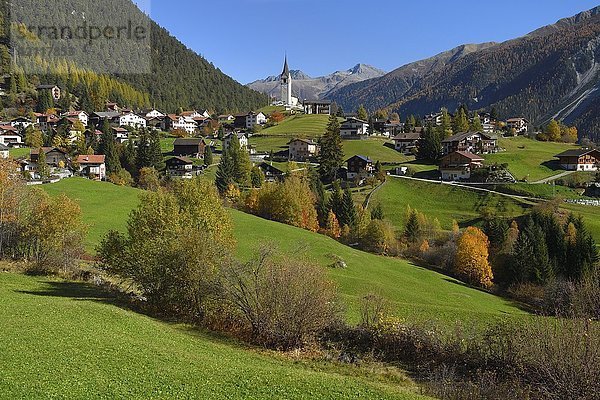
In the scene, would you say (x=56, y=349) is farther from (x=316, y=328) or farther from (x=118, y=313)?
(x=316, y=328)

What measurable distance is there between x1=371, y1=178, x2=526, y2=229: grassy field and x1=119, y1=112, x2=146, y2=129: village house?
93639 mm

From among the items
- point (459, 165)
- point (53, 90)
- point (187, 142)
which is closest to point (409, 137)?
point (459, 165)

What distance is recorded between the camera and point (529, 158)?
107125mm

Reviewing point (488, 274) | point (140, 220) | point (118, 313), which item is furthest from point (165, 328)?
point (488, 274)

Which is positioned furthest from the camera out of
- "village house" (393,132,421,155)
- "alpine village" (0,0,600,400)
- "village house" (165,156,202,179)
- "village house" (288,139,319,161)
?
"village house" (393,132,421,155)

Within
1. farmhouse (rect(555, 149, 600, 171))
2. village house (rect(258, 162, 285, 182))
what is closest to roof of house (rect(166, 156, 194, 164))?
village house (rect(258, 162, 285, 182))

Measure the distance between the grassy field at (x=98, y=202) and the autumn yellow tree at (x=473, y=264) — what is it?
4059cm

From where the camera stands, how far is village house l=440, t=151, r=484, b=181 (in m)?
97.2

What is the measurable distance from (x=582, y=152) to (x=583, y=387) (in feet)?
313

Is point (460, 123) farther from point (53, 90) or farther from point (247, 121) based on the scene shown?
point (53, 90)

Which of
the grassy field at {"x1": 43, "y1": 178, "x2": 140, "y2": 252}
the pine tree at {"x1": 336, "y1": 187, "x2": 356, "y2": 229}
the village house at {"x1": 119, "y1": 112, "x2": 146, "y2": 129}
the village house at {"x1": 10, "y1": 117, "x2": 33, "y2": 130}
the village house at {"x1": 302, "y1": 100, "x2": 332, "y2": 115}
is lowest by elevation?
the pine tree at {"x1": 336, "y1": 187, "x2": 356, "y2": 229}

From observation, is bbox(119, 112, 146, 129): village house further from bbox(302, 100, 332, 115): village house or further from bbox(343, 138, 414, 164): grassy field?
bbox(343, 138, 414, 164): grassy field

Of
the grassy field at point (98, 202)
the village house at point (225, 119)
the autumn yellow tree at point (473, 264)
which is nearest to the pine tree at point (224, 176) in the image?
the grassy field at point (98, 202)

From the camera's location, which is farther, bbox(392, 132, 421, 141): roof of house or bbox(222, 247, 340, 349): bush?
bbox(392, 132, 421, 141): roof of house
